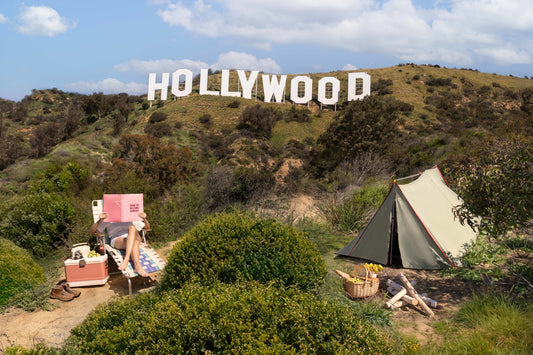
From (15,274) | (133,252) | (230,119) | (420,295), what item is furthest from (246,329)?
(230,119)

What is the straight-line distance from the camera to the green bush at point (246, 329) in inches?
110

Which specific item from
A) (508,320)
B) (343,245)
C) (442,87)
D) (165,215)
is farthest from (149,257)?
(442,87)

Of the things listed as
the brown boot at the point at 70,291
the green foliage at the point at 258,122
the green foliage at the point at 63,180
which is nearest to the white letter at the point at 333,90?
the green foliage at the point at 258,122

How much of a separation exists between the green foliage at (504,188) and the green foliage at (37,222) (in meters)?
8.29

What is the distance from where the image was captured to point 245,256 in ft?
15.1

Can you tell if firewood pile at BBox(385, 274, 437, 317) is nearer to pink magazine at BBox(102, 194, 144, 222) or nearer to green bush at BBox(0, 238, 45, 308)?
pink magazine at BBox(102, 194, 144, 222)

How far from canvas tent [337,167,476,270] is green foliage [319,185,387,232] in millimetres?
1822

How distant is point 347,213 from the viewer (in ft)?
31.9

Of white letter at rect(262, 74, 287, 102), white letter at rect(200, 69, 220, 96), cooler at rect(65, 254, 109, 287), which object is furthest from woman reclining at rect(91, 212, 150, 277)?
white letter at rect(200, 69, 220, 96)

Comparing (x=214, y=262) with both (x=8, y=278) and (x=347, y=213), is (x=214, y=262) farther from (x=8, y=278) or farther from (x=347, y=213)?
(x=347, y=213)

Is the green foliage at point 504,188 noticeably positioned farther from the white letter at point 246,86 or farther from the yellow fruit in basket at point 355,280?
the white letter at point 246,86

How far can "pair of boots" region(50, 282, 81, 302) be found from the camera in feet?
20.7

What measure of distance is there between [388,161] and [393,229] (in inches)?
411

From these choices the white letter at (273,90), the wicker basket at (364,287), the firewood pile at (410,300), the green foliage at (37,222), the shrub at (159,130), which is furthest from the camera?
the white letter at (273,90)
